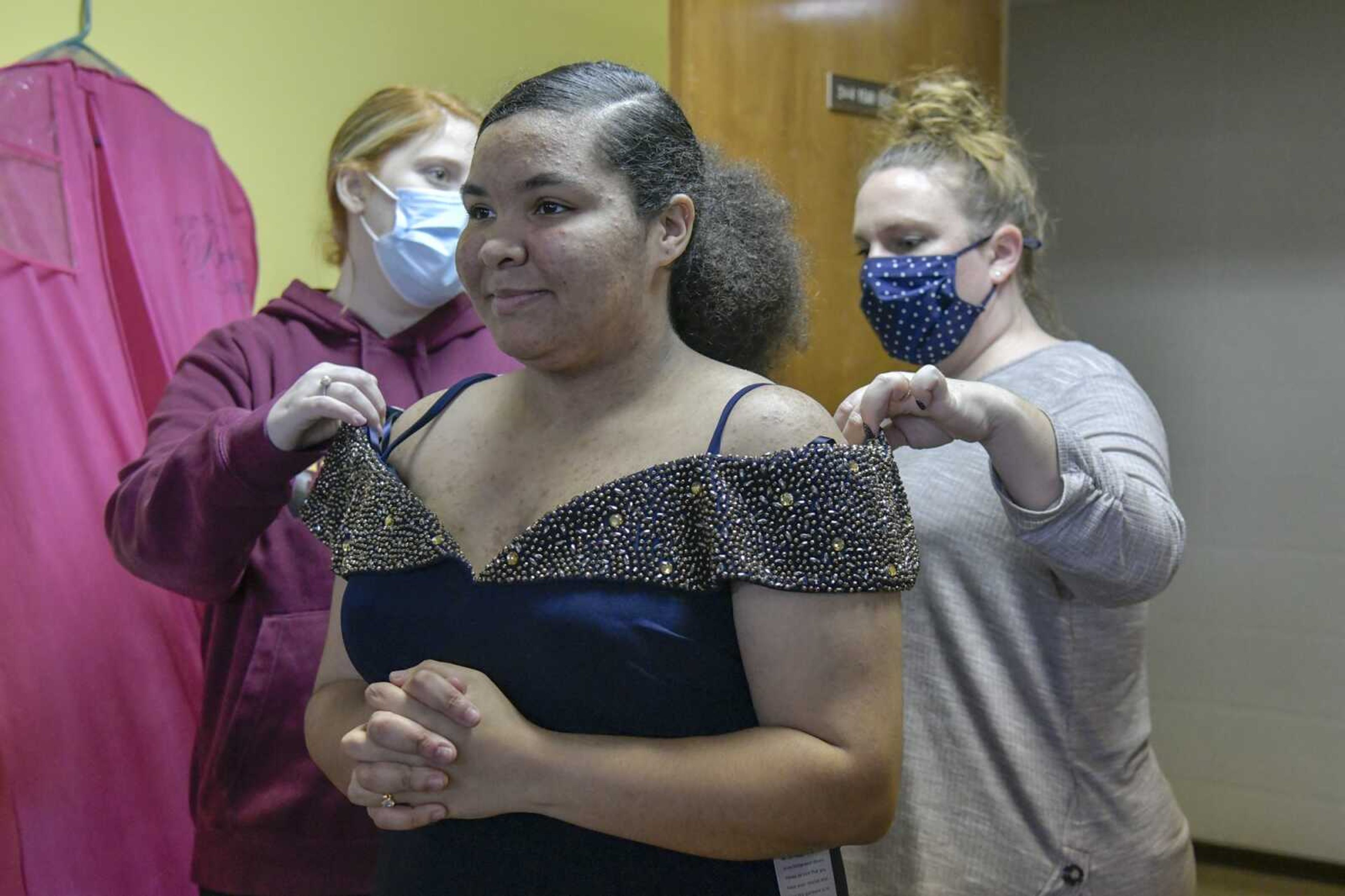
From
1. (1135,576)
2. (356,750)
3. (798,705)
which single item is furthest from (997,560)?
(356,750)

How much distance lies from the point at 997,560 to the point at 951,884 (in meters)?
0.37

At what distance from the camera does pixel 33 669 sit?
65.1 inches

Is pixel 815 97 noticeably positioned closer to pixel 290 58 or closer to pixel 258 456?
pixel 290 58

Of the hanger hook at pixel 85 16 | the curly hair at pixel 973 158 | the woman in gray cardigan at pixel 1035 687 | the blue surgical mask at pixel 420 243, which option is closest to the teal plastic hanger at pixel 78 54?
the hanger hook at pixel 85 16

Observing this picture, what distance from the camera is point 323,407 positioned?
1.20 meters

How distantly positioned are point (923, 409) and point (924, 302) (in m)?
0.58

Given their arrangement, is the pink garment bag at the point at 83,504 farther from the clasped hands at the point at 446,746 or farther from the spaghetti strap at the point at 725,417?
the spaghetti strap at the point at 725,417

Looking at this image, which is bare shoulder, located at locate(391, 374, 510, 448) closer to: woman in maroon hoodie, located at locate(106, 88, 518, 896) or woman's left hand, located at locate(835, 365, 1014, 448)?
woman in maroon hoodie, located at locate(106, 88, 518, 896)

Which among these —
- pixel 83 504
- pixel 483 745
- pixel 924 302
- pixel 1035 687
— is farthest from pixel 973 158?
pixel 83 504

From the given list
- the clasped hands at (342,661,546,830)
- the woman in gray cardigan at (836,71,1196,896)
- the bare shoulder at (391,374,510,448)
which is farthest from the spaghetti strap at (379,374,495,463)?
the woman in gray cardigan at (836,71,1196,896)

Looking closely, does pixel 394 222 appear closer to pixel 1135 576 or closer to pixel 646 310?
pixel 646 310

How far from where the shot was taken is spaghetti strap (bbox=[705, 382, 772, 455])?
1025 mm

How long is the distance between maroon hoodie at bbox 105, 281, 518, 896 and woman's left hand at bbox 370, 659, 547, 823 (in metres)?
0.44

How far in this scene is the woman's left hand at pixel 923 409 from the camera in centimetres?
114
